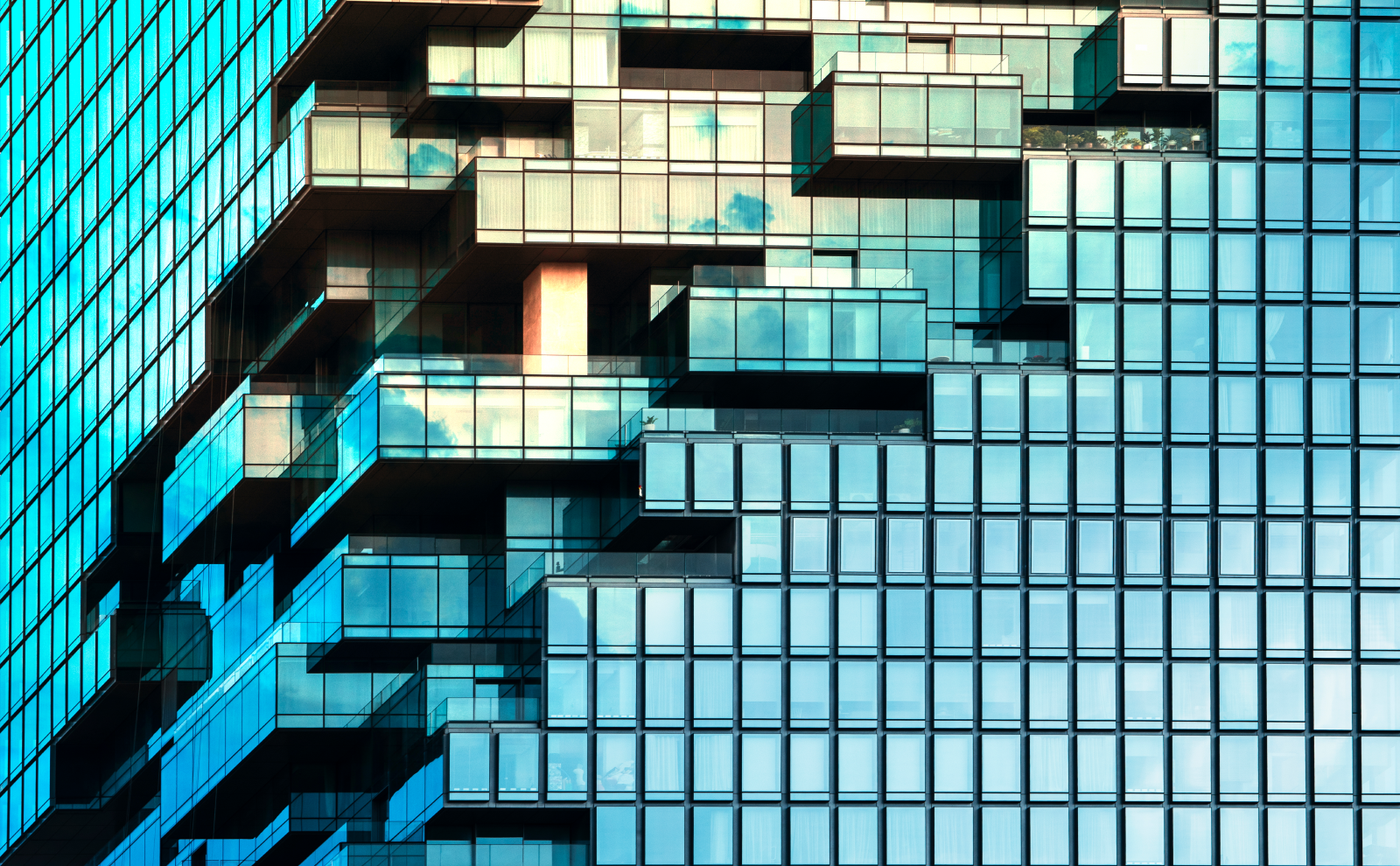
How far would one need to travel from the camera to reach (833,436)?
223ft

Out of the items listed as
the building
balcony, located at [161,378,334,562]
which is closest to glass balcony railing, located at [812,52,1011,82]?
the building

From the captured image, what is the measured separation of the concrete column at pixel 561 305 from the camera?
71312mm

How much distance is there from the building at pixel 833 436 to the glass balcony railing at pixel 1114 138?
7.5 inches

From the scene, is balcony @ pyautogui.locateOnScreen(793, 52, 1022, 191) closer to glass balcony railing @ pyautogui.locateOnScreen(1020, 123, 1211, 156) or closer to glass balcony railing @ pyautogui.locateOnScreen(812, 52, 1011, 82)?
glass balcony railing @ pyautogui.locateOnScreen(812, 52, 1011, 82)

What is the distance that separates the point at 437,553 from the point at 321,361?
10243 mm

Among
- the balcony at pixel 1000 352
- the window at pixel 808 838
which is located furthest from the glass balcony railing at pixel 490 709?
the balcony at pixel 1000 352

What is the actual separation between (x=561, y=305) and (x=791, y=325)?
7.41 meters

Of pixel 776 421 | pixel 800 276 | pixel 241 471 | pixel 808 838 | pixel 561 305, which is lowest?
pixel 808 838

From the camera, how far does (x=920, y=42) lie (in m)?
72.1

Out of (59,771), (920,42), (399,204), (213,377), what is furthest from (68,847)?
(920,42)

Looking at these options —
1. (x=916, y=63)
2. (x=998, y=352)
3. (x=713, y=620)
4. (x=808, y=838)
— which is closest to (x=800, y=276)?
(x=998, y=352)

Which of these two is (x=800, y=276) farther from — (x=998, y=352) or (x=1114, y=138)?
(x=1114, y=138)

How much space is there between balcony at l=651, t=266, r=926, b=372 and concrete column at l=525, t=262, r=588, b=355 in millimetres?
3797

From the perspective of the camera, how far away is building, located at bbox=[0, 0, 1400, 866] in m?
67.0
